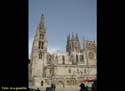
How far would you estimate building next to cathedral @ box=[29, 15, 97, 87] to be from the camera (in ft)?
211

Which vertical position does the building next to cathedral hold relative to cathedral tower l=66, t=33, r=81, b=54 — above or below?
below

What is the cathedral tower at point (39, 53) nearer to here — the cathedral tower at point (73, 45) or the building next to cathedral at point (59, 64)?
the building next to cathedral at point (59, 64)

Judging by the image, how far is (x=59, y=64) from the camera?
221 ft

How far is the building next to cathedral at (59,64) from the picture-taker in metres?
64.2

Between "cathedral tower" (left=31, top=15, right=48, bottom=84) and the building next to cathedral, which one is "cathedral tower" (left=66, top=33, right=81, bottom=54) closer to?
the building next to cathedral

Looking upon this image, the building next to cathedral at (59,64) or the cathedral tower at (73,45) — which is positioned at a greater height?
the cathedral tower at (73,45)

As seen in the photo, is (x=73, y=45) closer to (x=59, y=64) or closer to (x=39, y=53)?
(x=59, y=64)

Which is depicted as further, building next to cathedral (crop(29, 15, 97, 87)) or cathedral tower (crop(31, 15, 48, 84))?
cathedral tower (crop(31, 15, 48, 84))
